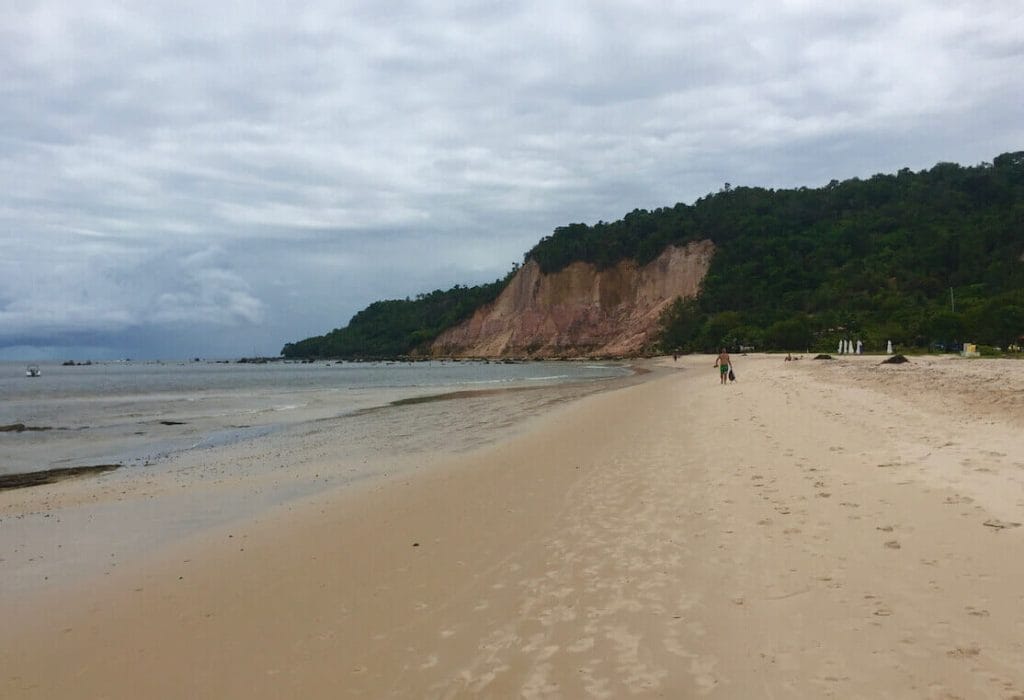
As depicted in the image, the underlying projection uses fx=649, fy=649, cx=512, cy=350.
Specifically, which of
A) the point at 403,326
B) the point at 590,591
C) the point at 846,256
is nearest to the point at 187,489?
the point at 590,591

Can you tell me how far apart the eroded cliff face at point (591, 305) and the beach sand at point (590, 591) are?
90.2 m

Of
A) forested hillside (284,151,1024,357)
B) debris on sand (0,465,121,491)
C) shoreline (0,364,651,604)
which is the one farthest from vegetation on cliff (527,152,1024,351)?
debris on sand (0,465,121,491)

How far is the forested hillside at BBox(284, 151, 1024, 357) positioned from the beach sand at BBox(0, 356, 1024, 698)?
53.2 metres

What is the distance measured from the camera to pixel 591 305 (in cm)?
11162

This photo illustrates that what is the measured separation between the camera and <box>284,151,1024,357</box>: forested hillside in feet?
218

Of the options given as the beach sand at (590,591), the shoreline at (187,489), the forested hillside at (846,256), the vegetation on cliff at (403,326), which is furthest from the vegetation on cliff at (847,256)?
the beach sand at (590,591)

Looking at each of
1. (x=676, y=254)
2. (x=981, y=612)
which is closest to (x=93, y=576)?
(x=981, y=612)

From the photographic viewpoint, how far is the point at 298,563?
644cm

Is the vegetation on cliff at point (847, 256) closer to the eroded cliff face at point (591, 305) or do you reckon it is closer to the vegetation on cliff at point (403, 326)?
the eroded cliff face at point (591, 305)

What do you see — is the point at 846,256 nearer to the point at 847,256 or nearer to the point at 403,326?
the point at 847,256

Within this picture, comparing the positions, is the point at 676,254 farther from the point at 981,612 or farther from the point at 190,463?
the point at 981,612

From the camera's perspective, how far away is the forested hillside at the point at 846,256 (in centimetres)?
6650

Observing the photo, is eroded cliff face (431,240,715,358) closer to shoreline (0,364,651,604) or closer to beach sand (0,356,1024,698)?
shoreline (0,364,651,604)

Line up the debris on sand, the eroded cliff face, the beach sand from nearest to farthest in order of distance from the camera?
the beach sand
the debris on sand
the eroded cliff face
